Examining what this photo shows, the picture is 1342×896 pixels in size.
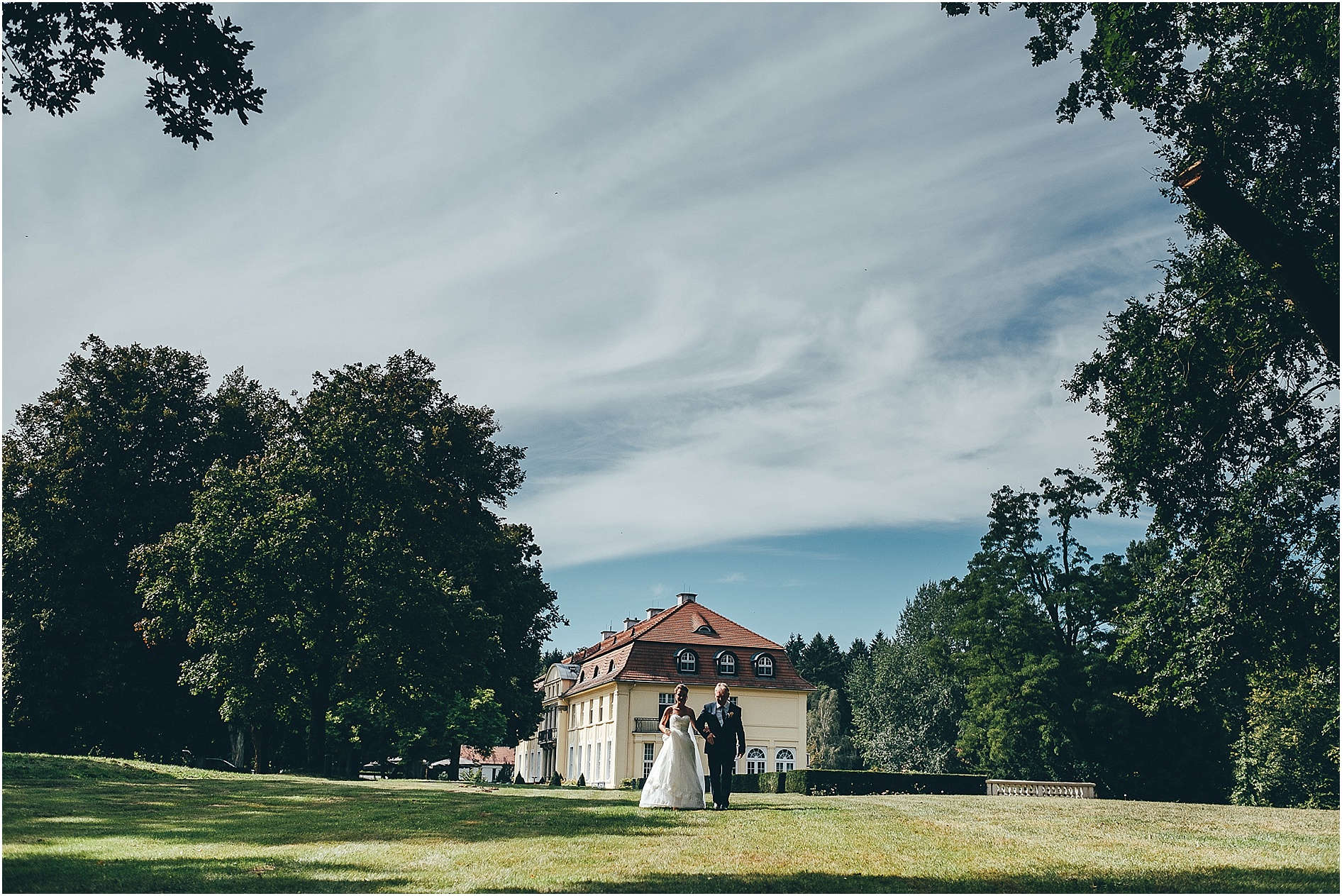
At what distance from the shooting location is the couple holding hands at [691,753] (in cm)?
1523

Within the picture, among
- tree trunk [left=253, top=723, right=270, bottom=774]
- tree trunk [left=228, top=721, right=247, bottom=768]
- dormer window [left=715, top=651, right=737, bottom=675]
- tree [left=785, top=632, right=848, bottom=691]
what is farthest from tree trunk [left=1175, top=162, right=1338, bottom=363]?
tree [left=785, top=632, right=848, bottom=691]

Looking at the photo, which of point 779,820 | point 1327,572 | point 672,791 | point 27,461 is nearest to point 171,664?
point 27,461

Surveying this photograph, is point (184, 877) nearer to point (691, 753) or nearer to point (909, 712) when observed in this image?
point (691, 753)

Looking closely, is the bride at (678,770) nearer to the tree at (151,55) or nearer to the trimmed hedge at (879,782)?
the tree at (151,55)

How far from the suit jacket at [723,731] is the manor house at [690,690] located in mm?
44894

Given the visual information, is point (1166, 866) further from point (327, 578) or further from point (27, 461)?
point (27, 461)

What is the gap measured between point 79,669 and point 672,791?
95.0 ft

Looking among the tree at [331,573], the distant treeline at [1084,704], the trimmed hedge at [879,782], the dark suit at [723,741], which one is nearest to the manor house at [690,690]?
the distant treeline at [1084,704]

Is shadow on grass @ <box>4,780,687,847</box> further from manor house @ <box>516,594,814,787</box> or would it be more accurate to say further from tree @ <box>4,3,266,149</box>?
manor house @ <box>516,594,814,787</box>

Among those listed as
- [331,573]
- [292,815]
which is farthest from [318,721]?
[292,815]

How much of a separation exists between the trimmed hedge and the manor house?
25480 mm

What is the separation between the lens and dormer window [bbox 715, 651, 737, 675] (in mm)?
65000

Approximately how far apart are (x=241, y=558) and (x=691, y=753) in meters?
20.5

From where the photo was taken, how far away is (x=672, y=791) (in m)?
15.2
